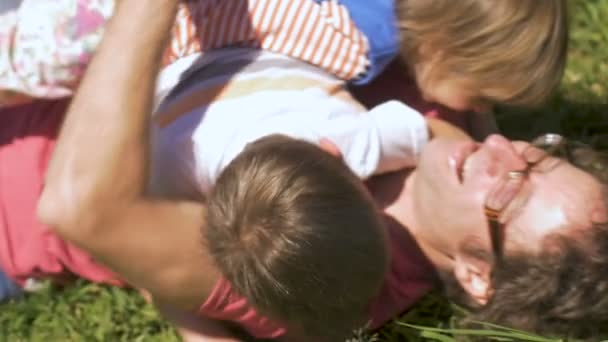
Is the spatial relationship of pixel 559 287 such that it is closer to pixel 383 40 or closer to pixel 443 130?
pixel 443 130

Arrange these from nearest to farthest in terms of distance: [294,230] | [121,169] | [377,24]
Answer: [294,230] < [121,169] < [377,24]

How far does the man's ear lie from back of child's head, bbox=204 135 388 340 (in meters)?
0.45

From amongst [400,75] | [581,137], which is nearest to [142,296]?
[400,75]

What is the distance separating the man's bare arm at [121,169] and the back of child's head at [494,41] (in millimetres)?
836

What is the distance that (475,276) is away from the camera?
2.91 meters

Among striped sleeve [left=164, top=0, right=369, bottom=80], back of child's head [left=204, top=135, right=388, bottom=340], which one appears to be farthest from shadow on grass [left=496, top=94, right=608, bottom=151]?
back of child's head [left=204, top=135, right=388, bottom=340]

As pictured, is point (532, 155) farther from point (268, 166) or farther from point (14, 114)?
point (14, 114)

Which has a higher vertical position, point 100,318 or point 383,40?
point 383,40

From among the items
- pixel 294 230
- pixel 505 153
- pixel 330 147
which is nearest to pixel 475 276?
pixel 505 153

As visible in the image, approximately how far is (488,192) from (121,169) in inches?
40.9

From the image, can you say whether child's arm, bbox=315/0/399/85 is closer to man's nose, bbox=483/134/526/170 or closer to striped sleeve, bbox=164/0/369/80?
striped sleeve, bbox=164/0/369/80

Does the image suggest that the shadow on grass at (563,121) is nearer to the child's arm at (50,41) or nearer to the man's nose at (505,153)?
the man's nose at (505,153)

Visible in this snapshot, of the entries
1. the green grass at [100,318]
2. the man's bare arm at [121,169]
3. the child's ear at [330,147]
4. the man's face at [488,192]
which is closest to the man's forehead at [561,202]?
the man's face at [488,192]

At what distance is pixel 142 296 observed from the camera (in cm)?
322
